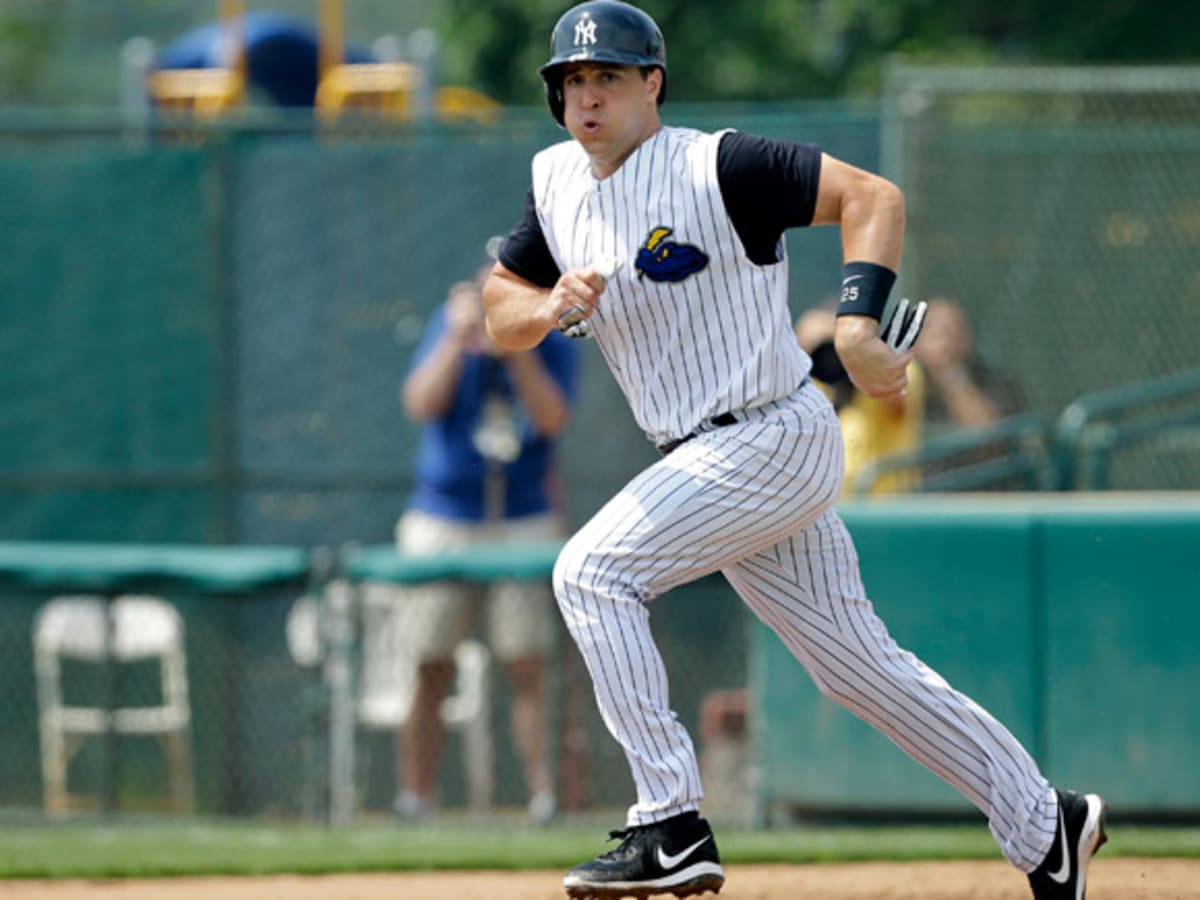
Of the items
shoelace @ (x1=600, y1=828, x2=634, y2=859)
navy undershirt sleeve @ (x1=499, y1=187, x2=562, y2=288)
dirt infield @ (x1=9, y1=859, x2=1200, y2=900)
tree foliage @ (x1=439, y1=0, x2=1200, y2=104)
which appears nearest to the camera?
shoelace @ (x1=600, y1=828, x2=634, y2=859)

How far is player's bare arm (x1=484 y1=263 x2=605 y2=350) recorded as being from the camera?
14.9 ft

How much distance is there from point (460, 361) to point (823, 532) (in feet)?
13.5

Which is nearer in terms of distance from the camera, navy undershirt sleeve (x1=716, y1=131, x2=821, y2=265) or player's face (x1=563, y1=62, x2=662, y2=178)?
navy undershirt sleeve (x1=716, y1=131, x2=821, y2=265)

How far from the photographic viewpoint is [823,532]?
4930 mm

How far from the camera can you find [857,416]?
874 centimetres

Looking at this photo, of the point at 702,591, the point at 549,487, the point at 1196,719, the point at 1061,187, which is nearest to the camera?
the point at 1196,719

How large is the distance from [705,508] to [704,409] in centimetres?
22

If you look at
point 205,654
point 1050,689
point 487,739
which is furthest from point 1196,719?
point 205,654

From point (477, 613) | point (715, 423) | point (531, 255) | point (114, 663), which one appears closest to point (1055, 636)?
point (477, 613)

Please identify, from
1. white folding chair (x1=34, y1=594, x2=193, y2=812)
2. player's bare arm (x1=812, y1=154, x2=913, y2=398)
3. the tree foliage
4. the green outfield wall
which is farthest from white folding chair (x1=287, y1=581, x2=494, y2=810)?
the tree foliage

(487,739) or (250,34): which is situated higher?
(250,34)

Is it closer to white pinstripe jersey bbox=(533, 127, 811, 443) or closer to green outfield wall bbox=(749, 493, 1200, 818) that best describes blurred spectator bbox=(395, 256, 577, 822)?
green outfield wall bbox=(749, 493, 1200, 818)

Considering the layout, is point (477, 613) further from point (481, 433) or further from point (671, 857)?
point (671, 857)

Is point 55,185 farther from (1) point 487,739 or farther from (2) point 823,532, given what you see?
(2) point 823,532
